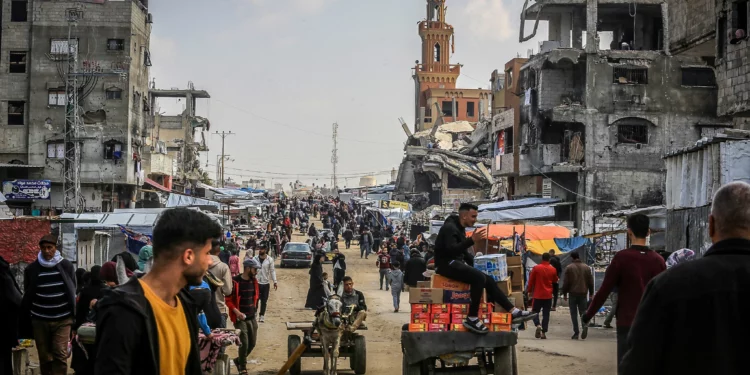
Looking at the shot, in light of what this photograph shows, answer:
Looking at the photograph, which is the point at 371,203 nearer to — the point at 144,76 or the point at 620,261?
the point at 144,76

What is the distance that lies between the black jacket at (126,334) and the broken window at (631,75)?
39.7 metres

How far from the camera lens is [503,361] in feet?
34.2

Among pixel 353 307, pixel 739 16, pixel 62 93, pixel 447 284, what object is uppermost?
pixel 62 93

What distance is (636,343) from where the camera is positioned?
3895mm

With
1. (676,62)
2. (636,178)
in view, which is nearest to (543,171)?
(636,178)

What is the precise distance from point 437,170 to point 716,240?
2564 inches

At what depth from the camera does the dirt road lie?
47.6 ft

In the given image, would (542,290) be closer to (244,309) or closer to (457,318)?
(244,309)

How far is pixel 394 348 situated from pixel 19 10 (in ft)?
131

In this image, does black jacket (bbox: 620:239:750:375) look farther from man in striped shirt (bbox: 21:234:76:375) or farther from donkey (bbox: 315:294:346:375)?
donkey (bbox: 315:294:346:375)

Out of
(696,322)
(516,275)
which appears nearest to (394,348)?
(516,275)

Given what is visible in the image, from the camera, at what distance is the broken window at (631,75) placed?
135 ft

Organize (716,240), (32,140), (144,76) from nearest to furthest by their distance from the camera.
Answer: (716,240), (32,140), (144,76)

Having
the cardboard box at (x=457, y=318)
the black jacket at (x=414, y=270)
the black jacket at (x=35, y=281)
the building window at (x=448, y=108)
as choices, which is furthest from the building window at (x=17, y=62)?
the building window at (x=448, y=108)
